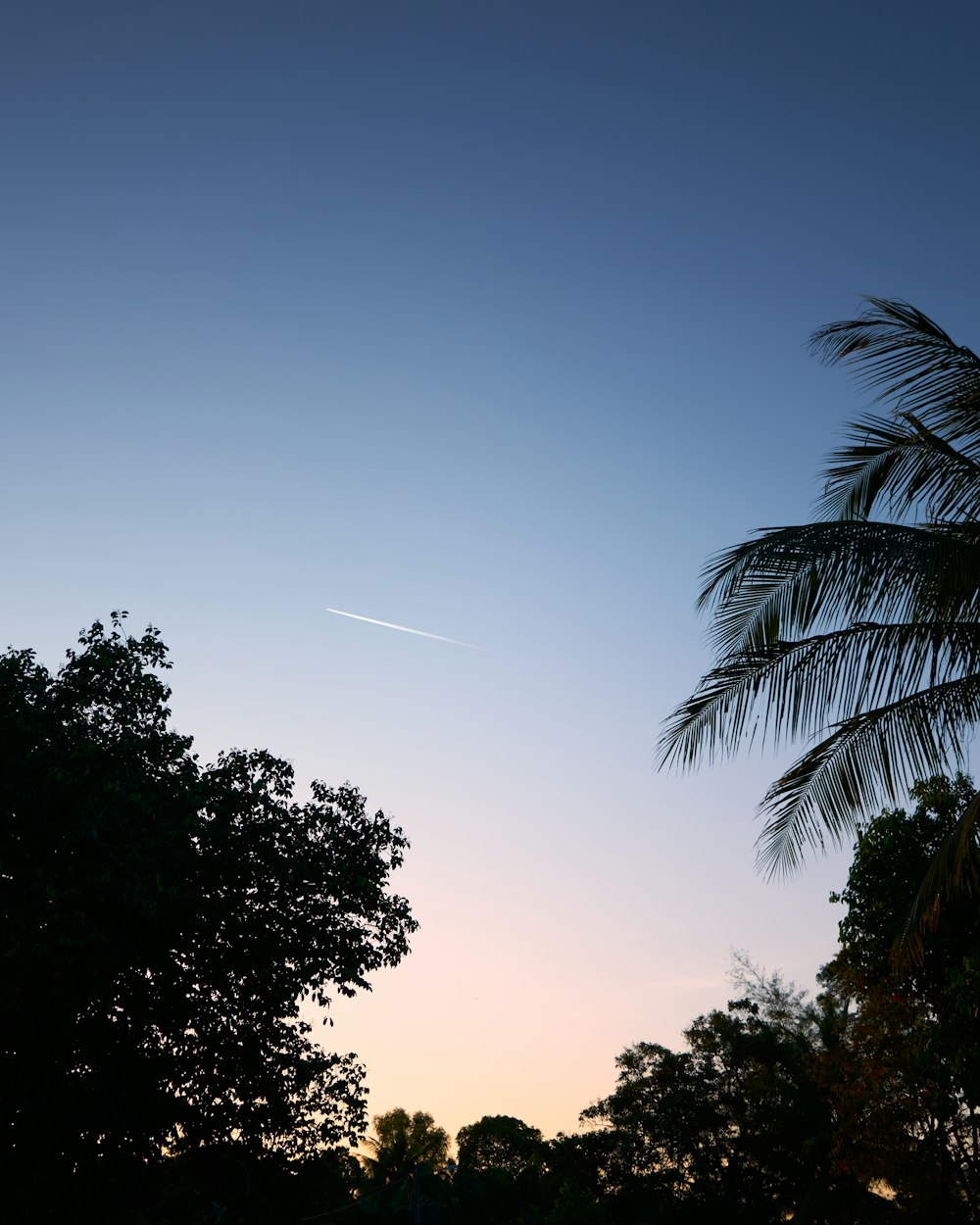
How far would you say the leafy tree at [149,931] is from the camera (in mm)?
12188

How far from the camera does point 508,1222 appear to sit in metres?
44.8

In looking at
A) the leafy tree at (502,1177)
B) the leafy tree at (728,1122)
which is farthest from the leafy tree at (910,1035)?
the leafy tree at (502,1177)

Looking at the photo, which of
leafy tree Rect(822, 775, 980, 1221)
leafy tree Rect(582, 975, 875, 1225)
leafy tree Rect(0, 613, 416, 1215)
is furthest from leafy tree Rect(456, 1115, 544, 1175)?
leafy tree Rect(0, 613, 416, 1215)

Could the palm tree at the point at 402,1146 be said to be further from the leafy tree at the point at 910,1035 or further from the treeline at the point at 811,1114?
the leafy tree at the point at 910,1035

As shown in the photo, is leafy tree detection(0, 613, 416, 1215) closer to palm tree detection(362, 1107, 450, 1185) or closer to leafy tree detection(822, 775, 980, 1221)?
leafy tree detection(822, 775, 980, 1221)

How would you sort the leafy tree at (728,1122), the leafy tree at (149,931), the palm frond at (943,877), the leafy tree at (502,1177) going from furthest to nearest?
the leafy tree at (502,1177) → the leafy tree at (728,1122) → the leafy tree at (149,931) → the palm frond at (943,877)

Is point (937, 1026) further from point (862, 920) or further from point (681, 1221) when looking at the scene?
point (681, 1221)

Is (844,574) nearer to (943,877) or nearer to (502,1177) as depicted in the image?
(943,877)

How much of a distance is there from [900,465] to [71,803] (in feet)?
35.8

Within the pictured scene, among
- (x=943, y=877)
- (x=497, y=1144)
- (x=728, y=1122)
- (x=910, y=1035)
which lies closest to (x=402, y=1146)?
(x=497, y=1144)

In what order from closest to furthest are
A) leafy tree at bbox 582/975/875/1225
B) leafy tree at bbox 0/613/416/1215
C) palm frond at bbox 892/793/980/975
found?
1. palm frond at bbox 892/793/980/975
2. leafy tree at bbox 0/613/416/1215
3. leafy tree at bbox 582/975/875/1225

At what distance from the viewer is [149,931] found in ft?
44.0

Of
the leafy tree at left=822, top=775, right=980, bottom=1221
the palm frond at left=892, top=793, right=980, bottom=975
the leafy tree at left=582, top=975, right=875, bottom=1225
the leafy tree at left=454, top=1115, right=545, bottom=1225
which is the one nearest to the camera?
the palm frond at left=892, top=793, right=980, bottom=975

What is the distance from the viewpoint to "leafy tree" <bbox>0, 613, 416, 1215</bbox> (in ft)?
40.0
